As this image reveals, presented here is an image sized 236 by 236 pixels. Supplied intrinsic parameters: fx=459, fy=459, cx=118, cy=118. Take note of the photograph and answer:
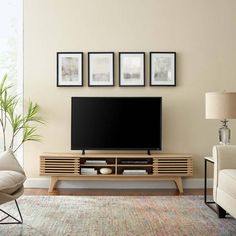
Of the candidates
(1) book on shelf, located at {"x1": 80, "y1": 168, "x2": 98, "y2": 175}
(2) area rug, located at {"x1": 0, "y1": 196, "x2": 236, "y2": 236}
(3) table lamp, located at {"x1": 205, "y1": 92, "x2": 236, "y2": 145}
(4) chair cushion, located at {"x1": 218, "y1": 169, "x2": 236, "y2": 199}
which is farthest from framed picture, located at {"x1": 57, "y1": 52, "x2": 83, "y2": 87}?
(4) chair cushion, located at {"x1": 218, "y1": 169, "x2": 236, "y2": 199}

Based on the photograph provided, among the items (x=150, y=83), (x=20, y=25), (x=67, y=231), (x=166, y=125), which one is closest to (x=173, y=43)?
(x=150, y=83)

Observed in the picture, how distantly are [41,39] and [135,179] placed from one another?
7.59 feet

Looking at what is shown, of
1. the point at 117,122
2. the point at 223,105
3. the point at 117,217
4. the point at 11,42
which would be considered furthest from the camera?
the point at 11,42

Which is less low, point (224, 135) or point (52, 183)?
point (224, 135)

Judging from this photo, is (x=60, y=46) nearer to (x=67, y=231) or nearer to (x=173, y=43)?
(x=173, y=43)

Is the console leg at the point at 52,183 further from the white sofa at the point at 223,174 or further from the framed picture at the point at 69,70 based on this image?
the white sofa at the point at 223,174

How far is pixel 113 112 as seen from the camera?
6164 millimetres

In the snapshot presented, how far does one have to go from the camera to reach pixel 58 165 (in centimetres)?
598

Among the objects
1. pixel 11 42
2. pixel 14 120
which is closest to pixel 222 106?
pixel 14 120

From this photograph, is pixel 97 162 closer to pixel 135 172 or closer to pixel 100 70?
pixel 135 172

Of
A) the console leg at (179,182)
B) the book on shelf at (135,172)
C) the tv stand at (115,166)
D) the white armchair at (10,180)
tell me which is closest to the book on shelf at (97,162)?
the tv stand at (115,166)

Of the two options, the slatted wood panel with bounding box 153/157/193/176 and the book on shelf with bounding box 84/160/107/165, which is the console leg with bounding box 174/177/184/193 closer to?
the slatted wood panel with bounding box 153/157/193/176

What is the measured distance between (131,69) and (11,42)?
176cm

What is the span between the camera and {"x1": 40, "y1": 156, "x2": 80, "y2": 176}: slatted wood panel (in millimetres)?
5980
